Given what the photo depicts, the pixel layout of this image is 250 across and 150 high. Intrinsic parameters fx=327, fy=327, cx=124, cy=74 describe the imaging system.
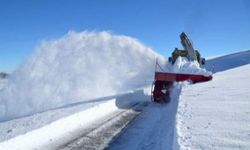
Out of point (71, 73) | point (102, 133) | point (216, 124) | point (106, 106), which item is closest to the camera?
point (216, 124)

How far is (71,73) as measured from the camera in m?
20.8

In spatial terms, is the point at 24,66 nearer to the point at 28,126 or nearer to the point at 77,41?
the point at 77,41

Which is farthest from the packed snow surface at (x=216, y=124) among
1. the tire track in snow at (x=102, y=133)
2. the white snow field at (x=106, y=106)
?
the tire track in snow at (x=102, y=133)

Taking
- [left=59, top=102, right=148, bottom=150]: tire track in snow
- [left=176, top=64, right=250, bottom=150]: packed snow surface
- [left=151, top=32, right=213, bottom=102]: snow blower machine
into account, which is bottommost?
[left=59, top=102, right=148, bottom=150]: tire track in snow

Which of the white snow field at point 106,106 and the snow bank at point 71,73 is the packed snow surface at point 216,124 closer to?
the white snow field at point 106,106

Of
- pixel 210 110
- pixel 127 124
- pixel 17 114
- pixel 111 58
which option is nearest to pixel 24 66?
pixel 17 114

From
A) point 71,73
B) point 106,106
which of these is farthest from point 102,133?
point 71,73

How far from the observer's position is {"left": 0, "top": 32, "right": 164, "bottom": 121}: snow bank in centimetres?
1875

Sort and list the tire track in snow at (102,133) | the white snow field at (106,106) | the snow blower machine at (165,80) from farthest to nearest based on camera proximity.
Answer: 1. the snow blower machine at (165,80)
2. the tire track in snow at (102,133)
3. the white snow field at (106,106)

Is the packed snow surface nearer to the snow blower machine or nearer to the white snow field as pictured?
the white snow field

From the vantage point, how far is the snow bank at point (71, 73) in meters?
18.8

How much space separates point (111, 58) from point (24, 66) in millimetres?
6452

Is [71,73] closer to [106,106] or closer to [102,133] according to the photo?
[106,106]

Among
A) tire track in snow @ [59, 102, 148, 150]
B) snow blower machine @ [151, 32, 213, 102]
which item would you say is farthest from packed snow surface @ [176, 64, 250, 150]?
snow blower machine @ [151, 32, 213, 102]
